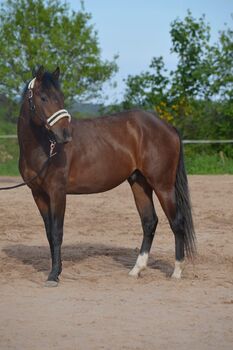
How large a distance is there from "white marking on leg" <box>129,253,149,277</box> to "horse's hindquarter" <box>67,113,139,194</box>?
785 millimetres

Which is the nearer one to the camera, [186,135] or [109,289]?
[109,289]

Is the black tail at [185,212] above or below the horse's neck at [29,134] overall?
below

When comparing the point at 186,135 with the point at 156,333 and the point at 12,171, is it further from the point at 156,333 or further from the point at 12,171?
the point at 156,333

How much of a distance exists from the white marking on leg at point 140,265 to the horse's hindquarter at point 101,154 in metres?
0.78

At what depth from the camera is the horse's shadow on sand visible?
26.5ft

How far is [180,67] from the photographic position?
22828 millimetres

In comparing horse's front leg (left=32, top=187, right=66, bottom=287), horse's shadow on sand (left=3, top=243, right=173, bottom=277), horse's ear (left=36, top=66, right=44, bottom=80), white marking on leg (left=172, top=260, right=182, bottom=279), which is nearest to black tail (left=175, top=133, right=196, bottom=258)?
white marking on leg (left=172, top=260, right=182, bottom=279)

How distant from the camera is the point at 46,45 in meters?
26.3

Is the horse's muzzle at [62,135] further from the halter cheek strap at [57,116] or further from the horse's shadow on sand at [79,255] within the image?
the horse's shadow on sand at [79,255]

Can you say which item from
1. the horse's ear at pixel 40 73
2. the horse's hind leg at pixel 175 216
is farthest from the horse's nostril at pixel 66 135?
the horse's hind leg at pixel 175 216

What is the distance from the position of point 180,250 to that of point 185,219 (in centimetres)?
31

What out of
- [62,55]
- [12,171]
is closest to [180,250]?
[12,171]

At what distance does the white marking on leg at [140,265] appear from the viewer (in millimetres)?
7551

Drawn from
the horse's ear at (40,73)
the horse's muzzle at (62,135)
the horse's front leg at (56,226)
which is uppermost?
the horse's ear at (40,73)
